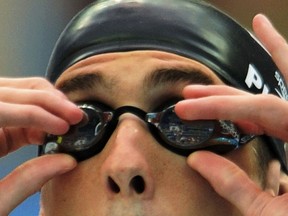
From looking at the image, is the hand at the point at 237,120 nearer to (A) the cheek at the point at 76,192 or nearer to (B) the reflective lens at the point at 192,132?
(B) the reflective lens at the point at 192,132

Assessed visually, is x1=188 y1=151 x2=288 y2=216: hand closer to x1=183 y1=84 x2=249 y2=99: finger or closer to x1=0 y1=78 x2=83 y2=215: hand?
x1=183 y1=84 x2=249 y2=99: finger

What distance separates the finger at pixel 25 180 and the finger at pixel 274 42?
1.30 feet

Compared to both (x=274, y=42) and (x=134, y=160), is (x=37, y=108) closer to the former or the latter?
(x=134, y=160)

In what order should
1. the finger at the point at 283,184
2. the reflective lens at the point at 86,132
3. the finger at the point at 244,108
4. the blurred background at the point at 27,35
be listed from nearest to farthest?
the finger at the point at 244,108, the reflective lens at the point at 86,132, the finger at the point at 283,184, the blurred background at the point at 27,35

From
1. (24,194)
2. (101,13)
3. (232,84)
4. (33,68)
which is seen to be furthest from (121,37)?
(33,68)

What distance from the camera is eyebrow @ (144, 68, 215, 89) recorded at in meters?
1.07

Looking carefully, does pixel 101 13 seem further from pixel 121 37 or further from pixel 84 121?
pixel 84 121

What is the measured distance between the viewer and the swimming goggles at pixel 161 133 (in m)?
1.04

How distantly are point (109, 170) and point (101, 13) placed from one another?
346 millimetres

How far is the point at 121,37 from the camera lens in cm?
114

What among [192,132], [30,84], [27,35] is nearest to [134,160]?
[192,132]

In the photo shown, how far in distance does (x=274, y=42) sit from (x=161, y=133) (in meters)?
0.24

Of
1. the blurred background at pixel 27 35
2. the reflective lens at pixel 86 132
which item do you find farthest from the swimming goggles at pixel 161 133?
the blurred background at pixel 27 35

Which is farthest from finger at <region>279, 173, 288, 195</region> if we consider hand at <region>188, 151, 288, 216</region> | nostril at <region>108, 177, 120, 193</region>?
nostril at <region>108, 177, 120, 193</region>
